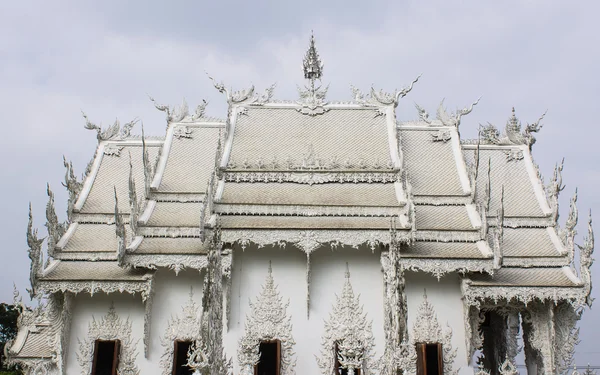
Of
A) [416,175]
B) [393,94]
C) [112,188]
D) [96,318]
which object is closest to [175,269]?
[96,318]

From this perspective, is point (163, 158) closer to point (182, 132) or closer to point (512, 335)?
point (182, 132)

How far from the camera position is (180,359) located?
12.5 m

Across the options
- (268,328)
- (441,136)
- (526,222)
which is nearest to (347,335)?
(268,328)

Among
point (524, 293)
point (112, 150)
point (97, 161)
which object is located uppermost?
point (112, 150)

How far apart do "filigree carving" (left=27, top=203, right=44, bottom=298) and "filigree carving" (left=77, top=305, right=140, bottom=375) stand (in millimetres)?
1470

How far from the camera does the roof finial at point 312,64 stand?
20047 mm

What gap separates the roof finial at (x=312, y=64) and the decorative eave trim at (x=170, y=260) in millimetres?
9483

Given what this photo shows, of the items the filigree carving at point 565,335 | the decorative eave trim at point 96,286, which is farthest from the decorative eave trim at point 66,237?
the filigree carving at point 565,335

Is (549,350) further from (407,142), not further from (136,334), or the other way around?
(136,334)

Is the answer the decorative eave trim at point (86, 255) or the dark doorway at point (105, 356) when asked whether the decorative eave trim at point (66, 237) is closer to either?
the decorative eave trim at point (86, 255)

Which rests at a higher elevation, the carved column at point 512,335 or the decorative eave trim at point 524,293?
the decorative eave trim at point 524,293

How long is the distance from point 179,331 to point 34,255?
11.4 feet

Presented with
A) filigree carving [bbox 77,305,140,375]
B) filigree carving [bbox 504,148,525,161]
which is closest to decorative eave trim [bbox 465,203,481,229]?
filigree carving [bbox 504,148,525,161]

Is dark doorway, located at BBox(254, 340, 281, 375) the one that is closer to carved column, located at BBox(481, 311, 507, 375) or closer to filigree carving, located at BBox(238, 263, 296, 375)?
filigree carving, located at BBox(238, 263, 296, 375)
